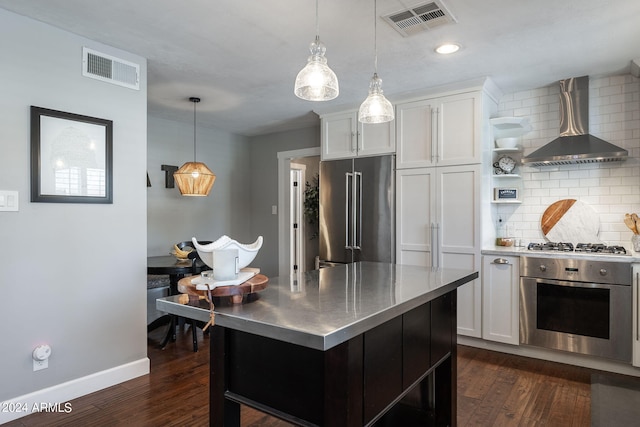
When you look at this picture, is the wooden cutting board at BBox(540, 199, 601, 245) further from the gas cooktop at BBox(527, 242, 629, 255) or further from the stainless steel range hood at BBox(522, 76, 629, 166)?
the stainless steel range hood at BBox(522, 76, 629, 166)

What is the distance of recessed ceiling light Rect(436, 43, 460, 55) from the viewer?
275 cm

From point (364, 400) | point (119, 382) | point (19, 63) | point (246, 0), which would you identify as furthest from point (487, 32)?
point (119, 382)

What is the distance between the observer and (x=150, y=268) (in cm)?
348

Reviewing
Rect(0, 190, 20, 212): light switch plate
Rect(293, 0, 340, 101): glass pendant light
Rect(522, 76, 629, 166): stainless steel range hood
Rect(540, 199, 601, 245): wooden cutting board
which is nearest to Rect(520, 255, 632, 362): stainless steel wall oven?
Rect(540, 199, 601, 245): wooden cutting board

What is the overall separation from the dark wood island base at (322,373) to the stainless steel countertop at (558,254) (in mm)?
1835

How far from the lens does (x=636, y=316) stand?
9.46 ft

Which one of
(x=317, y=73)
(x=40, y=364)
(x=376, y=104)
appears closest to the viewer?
(x=317, y=73)

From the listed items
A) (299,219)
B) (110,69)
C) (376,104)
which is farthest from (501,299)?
(110,69)

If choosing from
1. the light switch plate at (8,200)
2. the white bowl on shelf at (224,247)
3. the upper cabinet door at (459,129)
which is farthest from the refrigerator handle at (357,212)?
the light switch plate at (8,200)

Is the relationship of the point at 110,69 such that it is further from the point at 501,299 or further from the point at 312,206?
Answer: the point at 501,299

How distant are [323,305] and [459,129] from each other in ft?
9.08

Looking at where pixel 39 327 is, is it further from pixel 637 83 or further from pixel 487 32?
pixel 637 83

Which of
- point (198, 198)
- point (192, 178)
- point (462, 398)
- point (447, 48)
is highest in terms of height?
point (447, 48)

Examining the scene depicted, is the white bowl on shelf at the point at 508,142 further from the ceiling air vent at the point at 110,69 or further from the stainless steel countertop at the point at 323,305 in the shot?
the ceiling air vent at the point at 110,69
